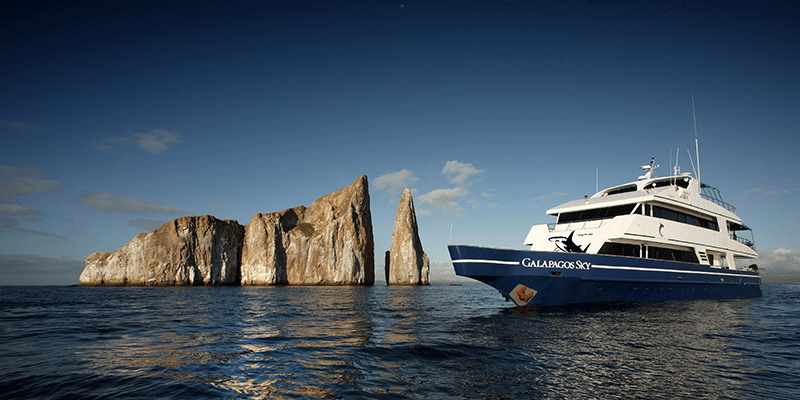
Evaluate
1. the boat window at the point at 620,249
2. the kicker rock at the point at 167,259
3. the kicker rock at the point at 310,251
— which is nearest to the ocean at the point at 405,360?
the boat window at the point at 620,249

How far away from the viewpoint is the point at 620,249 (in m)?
19.4

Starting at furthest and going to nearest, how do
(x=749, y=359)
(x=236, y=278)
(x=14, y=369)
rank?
(x=236, y=278) → (x=749, y=359) → (x=14, y=369)

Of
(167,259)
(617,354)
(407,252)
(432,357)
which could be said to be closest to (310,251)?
(407,252)

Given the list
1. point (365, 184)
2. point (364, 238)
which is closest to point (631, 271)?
point (364, 238)

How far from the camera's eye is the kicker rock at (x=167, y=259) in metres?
73.9

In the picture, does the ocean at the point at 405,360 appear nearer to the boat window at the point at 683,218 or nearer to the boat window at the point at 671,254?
the boat window at the point at 671,254

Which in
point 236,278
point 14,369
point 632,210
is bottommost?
point 236,278

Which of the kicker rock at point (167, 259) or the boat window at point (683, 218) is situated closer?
the boat window at point (683, 218)

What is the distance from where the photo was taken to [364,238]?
8094 centimetres

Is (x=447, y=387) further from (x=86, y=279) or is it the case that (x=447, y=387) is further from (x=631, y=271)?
(x=86, y=279)

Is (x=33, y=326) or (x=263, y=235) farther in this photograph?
(x=263, y=235)

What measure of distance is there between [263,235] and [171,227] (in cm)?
1786

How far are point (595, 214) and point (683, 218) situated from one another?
6272 mm

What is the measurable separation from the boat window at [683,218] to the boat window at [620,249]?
236 cm
